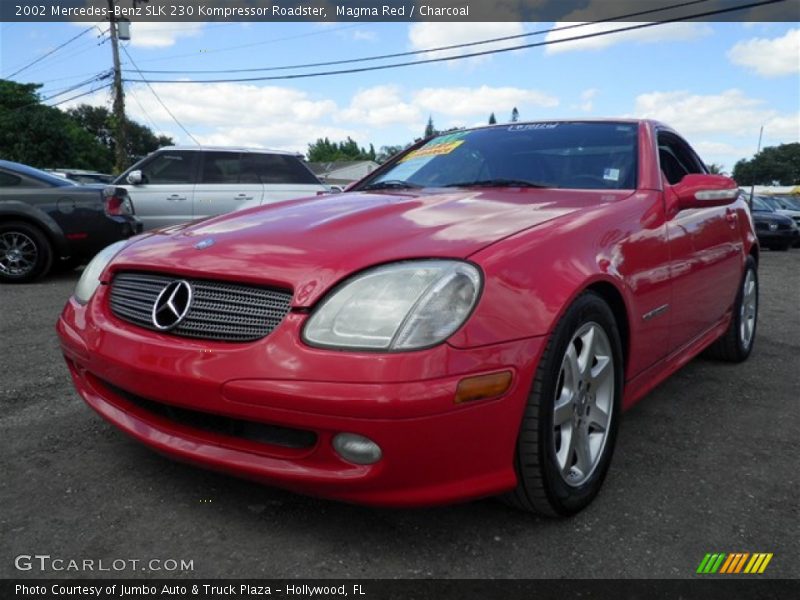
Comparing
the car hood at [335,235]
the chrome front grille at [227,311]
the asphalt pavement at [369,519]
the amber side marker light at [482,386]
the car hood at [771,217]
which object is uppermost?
the car hood at [335,235]

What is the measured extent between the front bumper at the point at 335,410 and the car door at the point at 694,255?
124 cm

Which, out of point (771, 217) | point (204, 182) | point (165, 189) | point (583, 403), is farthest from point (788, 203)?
point (583, 403)

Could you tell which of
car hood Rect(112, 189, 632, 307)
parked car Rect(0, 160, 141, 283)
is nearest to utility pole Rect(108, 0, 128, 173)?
parked car Rect(0, 160, 141, 283)

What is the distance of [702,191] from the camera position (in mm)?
2768

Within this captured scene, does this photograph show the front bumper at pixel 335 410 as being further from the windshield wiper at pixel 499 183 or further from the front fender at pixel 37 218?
the front fender at pixel 37 218

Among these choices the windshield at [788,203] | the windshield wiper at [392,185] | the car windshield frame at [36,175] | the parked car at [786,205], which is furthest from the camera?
the windshield at [788,203]

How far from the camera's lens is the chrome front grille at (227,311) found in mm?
1791

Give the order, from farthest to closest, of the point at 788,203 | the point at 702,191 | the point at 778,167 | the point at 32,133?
1. the point at 778,167
2. the point at 32,133
3. the point at 788,203
4. the point at 702,191

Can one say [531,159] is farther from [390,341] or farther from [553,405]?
[390,341]

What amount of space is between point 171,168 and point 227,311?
712cm

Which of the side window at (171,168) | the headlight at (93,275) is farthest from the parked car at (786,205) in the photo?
the headlight at (93,275)

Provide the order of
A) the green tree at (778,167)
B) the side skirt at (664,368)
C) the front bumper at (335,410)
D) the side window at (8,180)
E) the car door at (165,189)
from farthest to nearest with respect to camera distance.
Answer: the green tree at (778,167), the car door at (165,189), the side window at (8,180), the side skirt at (664,368), the front bumper at (335,410)

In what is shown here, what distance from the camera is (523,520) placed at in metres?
2.03
